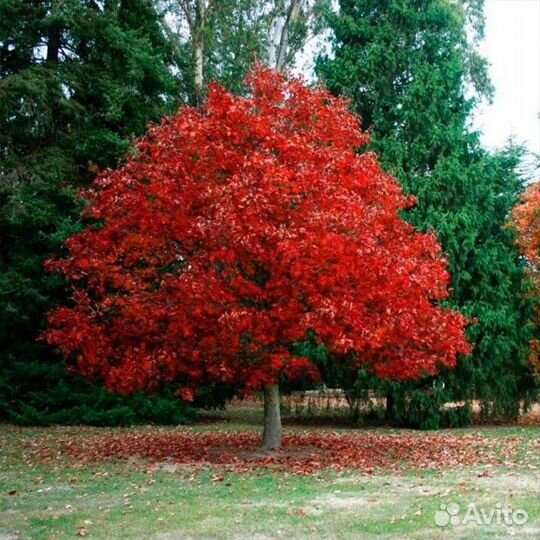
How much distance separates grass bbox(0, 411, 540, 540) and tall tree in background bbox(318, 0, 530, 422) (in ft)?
26.6

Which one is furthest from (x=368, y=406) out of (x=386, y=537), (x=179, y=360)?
(x=386, y=537)

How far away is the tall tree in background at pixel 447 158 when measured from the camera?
20.8m

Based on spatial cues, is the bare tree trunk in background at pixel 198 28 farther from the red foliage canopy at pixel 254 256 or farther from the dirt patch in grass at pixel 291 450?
the dirt patch in grass at pixel 291 450

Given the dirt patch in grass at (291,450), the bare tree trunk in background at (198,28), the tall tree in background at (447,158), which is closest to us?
the dirt patch in grass at (291,450)

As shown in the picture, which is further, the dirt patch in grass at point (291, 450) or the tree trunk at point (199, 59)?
the tree trunk at point (199, 59)

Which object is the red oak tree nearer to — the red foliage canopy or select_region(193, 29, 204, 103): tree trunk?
the red foliage canopy

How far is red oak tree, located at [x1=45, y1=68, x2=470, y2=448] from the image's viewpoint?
39.2 feet

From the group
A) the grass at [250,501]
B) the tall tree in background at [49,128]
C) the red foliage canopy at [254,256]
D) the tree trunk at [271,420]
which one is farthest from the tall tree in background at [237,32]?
the grass at [250,501]

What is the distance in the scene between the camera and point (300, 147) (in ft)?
41.5

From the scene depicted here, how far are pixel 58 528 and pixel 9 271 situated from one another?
46.2 feet

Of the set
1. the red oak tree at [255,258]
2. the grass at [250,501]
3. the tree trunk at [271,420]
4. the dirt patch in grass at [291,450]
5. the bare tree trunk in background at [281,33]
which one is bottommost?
the grass at [250,501]

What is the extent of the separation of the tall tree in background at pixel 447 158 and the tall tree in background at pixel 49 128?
583cm

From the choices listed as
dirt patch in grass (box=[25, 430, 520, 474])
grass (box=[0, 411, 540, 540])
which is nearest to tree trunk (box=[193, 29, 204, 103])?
dirt patch in grass (box=[25, 430, 520, 474])

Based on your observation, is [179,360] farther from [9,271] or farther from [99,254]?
[9,271]
